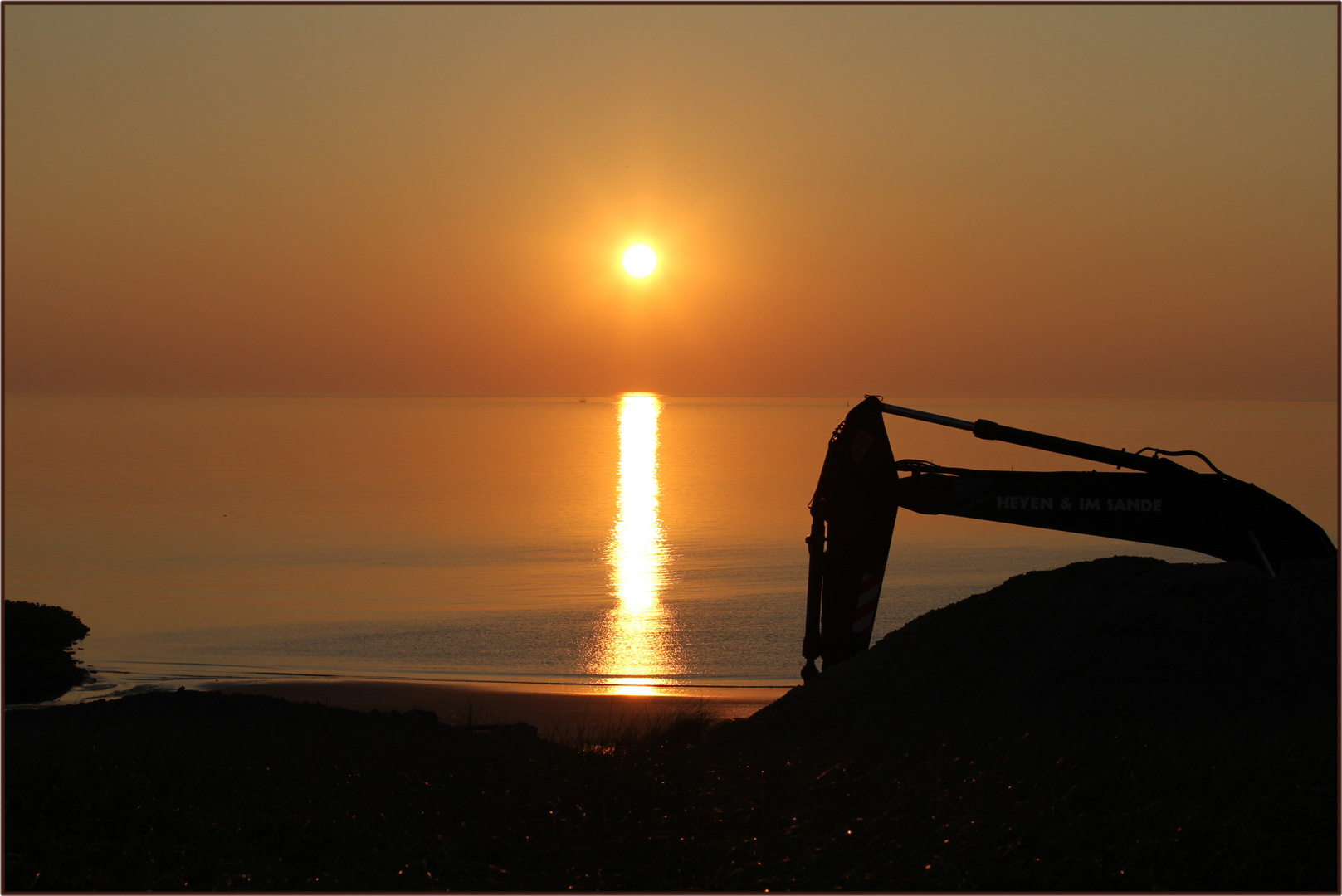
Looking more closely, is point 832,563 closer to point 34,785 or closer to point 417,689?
point 34,785

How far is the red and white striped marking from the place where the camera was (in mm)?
11148

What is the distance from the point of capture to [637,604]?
86.7 feet

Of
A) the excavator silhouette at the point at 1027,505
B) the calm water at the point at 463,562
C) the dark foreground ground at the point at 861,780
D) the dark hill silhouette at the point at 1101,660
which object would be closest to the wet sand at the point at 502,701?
the calm water at the point at 463,562

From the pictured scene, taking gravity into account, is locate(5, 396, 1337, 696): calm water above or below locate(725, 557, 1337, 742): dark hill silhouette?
above

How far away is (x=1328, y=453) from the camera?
3366 inches

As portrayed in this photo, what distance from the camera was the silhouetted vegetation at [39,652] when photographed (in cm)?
1709

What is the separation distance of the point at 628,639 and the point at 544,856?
14.5 metres

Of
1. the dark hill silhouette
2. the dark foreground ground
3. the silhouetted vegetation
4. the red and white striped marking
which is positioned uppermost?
the silhouetted vegetation

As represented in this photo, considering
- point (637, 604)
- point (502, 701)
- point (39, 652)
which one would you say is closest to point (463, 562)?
point (637, 604)

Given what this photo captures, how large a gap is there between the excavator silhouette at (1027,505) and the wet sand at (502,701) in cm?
463

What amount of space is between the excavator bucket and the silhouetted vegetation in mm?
12413

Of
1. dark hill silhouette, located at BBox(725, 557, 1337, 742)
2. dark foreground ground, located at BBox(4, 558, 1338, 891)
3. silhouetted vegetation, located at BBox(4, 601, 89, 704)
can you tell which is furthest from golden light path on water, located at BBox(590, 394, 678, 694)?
silhouetted vegetation, located at BBox(4, 601, 89, 704)

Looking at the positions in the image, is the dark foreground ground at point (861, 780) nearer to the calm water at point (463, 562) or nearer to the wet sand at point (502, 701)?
the wet sand at point (502, 701)

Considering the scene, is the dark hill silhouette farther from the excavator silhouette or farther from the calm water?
the calm water
